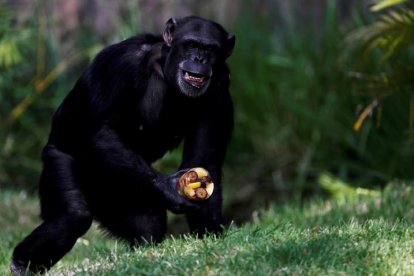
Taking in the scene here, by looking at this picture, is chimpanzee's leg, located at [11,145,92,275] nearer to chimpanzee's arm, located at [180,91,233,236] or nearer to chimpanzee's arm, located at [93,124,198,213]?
chimpanzee's arm, located at [93,124,198,213]

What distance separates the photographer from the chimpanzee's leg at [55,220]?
600cm

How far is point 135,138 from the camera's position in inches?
257

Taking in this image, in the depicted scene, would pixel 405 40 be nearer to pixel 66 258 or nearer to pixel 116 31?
pixel 66 258

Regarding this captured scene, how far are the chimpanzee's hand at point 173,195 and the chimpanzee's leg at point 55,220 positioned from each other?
54 cm

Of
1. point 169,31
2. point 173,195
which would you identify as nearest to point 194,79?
point 169,31

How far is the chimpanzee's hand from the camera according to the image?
601 cm

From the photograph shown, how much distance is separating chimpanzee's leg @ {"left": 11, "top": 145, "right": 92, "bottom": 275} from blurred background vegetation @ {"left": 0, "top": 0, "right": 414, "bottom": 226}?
14.5 feet

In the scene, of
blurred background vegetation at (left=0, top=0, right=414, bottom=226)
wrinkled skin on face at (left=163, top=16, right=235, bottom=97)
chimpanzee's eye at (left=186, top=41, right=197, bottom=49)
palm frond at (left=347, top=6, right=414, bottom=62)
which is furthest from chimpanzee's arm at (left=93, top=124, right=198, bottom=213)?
blurred background vegetation at (left=0, top=0, right=414, bottom=226)

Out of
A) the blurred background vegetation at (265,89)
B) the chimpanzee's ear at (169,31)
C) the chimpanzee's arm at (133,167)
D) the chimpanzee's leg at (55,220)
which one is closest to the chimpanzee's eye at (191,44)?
the chimpanzee's ear at (169,31)

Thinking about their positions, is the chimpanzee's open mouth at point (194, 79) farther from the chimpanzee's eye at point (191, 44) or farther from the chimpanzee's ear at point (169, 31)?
the chimpanzee's ear at point (169, 31)

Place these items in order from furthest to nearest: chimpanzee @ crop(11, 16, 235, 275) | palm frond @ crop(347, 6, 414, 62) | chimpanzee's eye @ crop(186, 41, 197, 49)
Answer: palm frond @ crop(347, 6, 414, 62), chimpanzee's eye @ crop(186, 41, 197, 49), chimpanzee @ crop(11, 16, 235, 275)

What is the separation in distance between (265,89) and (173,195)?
6173 millimetres

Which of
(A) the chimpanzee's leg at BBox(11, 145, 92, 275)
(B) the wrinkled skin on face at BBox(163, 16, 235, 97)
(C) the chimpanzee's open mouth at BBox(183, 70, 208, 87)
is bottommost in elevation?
(A) the chimpanzee's leg at BBox(11, 145, 92, 275)

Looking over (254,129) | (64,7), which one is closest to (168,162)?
(254,129)
